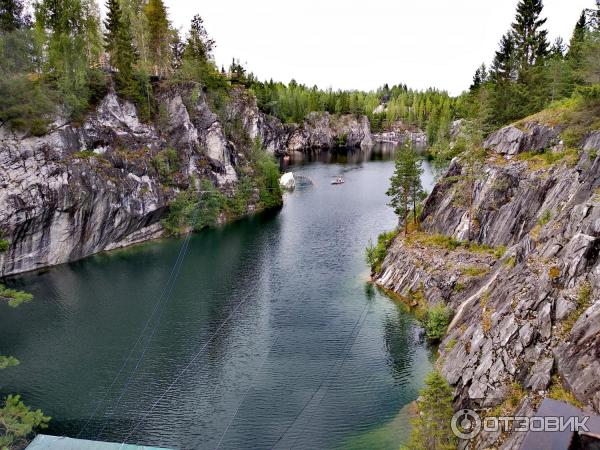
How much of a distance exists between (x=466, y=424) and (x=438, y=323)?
53.9 ft

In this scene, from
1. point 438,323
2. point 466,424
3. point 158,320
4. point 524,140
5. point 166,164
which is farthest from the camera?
point 166,164

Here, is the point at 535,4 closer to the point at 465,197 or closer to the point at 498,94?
the point at 498,94

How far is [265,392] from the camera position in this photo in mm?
37406

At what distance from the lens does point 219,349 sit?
44.1m

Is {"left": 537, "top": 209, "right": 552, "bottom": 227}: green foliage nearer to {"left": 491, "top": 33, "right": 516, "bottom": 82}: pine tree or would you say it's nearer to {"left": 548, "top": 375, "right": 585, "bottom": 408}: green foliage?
{"left": 548, "top": 375, "right": 585, "bottom": 408}: green foliage

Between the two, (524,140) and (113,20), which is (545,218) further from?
(113,20)

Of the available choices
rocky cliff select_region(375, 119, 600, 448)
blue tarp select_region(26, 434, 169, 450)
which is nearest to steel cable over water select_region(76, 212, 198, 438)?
blue tarp select_region(26, 434, 169, 450)

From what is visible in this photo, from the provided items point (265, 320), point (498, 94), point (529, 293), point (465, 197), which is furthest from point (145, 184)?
point (529, 293)

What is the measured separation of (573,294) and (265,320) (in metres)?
30.5

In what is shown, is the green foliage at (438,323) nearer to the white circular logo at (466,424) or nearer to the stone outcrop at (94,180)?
the white circular logo at (466,424)

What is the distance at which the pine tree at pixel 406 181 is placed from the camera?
59.8 metres

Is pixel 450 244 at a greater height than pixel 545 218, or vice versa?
pixel 545 218

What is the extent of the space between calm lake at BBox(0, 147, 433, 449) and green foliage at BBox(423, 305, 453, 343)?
173cm

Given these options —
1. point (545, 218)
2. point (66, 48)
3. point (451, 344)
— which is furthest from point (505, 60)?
point (66, 48)
